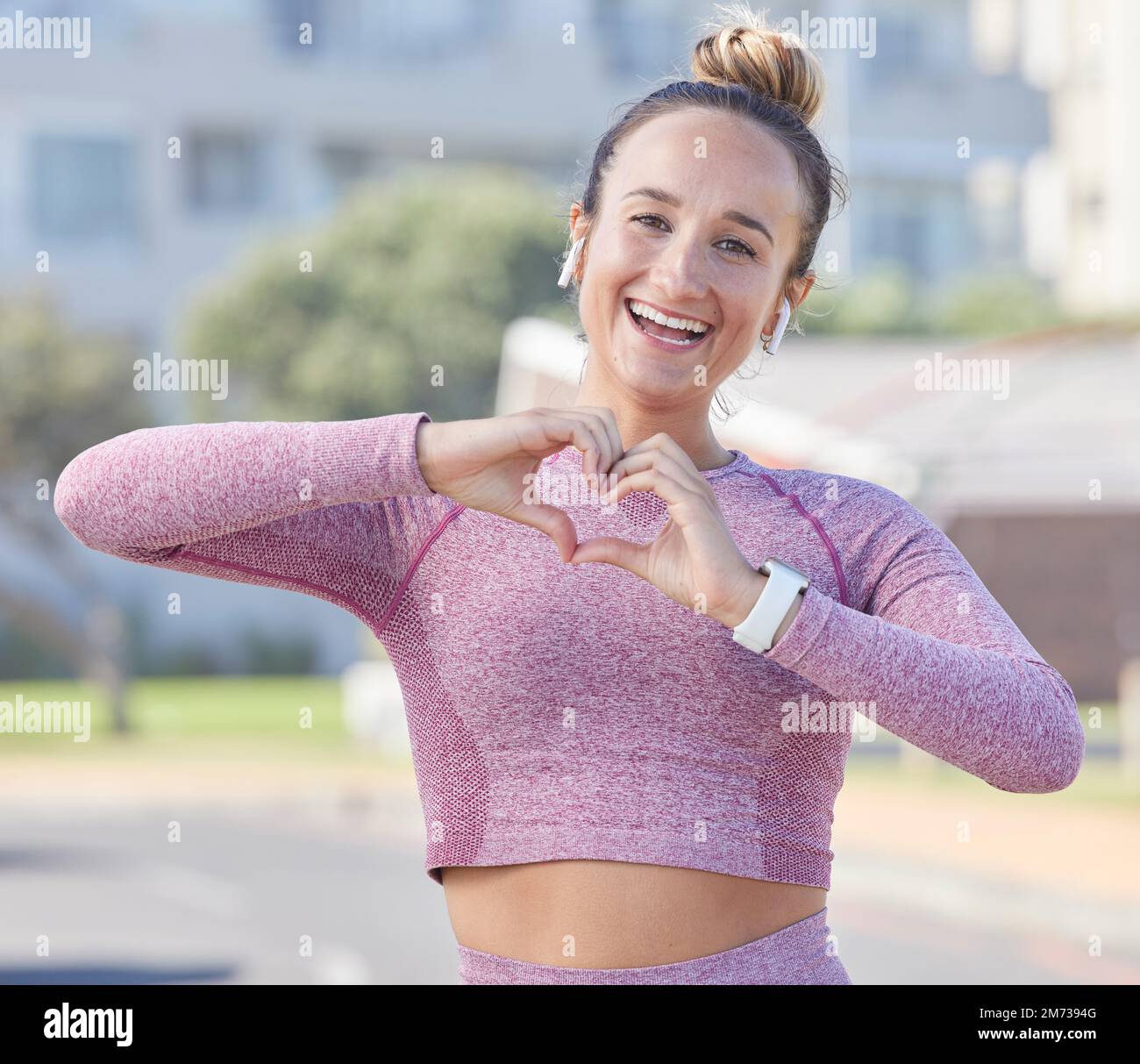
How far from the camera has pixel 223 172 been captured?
31016mm

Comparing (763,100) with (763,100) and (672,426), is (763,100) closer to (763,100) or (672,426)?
(763,100)

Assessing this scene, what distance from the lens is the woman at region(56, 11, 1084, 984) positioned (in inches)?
72.0

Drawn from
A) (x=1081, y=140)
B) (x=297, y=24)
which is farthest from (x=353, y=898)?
(x=297, y=24)

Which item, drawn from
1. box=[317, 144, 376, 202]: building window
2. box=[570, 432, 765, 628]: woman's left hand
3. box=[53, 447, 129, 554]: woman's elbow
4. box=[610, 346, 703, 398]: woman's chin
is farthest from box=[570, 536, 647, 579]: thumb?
box=[317, 144, 376, 202]: building window

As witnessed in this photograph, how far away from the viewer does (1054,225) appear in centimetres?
3097

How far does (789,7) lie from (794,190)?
32.6 meters

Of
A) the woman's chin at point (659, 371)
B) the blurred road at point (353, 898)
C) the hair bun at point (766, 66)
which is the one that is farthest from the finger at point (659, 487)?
the blurred road at point (353, 898)

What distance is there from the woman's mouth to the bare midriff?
0.56 metres

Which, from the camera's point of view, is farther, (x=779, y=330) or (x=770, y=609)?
(x=779, y=330)

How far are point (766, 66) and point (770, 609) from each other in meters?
0.78

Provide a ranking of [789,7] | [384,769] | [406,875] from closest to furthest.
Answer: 1. [406,875]
2. [384,769]
3. [789,7]
